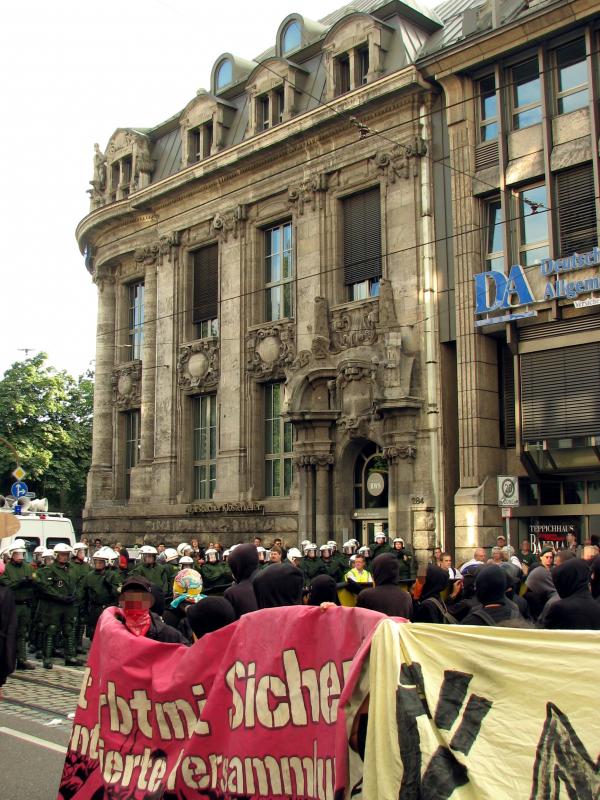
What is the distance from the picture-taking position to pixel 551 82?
22234 millimetres

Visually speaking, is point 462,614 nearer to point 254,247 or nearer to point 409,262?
point 409,262

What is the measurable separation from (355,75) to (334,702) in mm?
24378

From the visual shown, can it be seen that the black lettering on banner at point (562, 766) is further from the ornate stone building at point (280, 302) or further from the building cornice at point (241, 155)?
the building cornice at point (241, 155)

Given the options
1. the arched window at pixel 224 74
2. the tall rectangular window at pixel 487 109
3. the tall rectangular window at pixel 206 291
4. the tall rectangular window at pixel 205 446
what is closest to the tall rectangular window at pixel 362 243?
the tall rectangular window at pixel 487 109

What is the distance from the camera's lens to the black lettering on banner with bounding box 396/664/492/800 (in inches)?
169

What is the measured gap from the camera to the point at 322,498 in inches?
1037

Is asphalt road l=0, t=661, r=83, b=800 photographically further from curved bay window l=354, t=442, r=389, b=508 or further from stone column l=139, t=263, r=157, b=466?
stone column l=139, t=263, r=157, b=466

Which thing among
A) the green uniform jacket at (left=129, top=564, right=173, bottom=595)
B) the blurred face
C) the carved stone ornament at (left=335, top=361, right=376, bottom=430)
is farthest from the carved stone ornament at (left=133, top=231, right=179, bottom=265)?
the blurred face

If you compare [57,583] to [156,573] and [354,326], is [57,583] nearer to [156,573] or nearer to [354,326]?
[156,573]

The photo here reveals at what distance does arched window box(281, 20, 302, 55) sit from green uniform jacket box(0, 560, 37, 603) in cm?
2018

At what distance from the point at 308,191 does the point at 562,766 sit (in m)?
25.1

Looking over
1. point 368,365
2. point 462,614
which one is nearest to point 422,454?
point 368,365

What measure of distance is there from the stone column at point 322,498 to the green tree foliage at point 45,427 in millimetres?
26542

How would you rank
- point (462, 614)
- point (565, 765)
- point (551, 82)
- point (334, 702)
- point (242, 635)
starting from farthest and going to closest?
point (551, 82), point (462, 614), point (242, 635), point (334, 702), point (565, 765)
